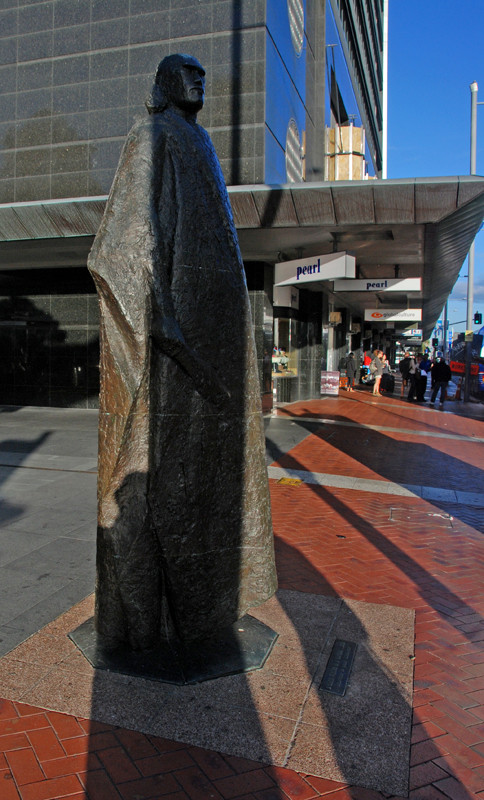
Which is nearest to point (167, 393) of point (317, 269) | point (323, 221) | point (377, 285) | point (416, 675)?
point (416, 675)

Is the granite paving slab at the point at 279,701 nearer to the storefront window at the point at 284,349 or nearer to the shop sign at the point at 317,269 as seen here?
the shop sign at the point at 317,269

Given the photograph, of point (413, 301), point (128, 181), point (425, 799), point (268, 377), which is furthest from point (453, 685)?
point (413, 301)

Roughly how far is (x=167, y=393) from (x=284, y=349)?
15655 millimetres

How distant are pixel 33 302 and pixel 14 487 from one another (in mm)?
10970

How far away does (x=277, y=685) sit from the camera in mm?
3111

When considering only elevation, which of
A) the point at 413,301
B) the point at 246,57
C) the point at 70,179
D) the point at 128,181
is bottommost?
the point at 128,181

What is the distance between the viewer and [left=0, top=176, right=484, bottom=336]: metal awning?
34.2 ft

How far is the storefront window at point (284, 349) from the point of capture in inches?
706

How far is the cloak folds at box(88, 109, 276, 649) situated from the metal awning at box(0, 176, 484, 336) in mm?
8005

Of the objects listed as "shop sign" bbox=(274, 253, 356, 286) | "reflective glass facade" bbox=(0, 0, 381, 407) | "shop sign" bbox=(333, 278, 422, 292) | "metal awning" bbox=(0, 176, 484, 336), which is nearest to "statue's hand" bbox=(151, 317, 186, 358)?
"metal awning" bbox=(0, 176, 484, 336)

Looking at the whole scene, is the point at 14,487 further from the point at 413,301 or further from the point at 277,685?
the point at 413,301

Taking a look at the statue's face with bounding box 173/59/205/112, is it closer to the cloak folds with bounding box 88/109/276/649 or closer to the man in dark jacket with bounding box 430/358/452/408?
the cloak folds with bounding box 88/109/276/649

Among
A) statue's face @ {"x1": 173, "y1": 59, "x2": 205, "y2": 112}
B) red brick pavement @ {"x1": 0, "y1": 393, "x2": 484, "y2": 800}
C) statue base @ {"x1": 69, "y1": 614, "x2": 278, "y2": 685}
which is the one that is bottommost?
red brick pavement @ {"x1": 0, "y1": 393, "x2": 484, "y2": 800}

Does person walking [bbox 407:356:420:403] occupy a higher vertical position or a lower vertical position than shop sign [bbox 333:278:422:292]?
lower
